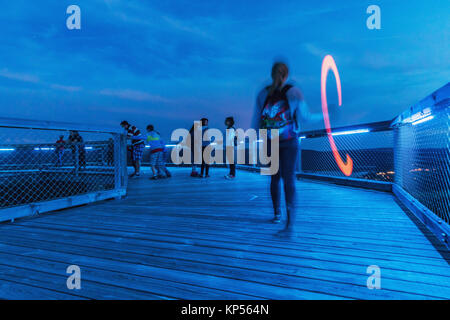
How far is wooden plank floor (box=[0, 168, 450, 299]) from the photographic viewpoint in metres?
1.47

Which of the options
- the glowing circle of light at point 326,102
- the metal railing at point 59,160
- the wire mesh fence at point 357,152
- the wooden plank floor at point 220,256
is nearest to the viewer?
the wooden plank floor at point 220,256

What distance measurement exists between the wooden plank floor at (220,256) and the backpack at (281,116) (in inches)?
39.5

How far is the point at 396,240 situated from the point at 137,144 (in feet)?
25.0

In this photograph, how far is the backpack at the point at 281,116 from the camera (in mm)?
2418

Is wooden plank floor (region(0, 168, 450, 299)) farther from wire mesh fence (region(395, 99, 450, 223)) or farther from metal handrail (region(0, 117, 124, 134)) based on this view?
metal handrail (region(0, 117, 124, 134))

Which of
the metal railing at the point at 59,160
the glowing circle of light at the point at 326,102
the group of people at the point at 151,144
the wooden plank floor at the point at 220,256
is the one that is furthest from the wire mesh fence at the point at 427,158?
the group of people at the point at 151,144

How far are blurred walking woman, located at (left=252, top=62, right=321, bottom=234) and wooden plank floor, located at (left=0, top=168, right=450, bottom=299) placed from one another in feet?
1.81

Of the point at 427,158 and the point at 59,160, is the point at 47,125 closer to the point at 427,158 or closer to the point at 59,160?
the point at 59,160

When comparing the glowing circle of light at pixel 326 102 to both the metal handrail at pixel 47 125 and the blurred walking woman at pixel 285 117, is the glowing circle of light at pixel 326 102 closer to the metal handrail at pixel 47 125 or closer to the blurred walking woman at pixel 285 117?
the blurred walking woman at pixel 285 117

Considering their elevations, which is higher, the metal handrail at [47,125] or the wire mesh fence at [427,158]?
the metal handrail at [47,125]

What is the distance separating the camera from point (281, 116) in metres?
2.44

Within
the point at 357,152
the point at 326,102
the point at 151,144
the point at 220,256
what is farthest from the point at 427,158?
the point at 151,144

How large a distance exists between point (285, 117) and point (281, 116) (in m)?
0.04

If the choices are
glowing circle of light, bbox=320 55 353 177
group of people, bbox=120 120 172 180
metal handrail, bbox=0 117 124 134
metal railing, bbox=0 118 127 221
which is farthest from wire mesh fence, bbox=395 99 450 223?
group of people, bbox=120 120 172 180
